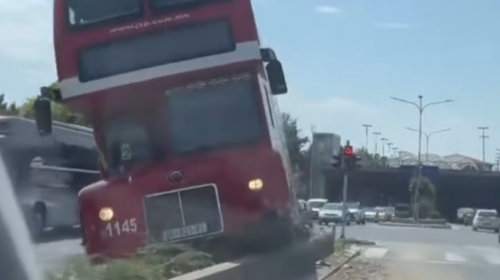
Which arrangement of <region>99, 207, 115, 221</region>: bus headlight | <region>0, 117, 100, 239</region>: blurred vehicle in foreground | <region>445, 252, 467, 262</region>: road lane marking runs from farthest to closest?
<region>445, 252, 467, 262</region>: road lane marking
<region>0, 117, 100, 239</region>: blurred vehicle in foreground
<region>99, 207, 115, 221</region>: bus headlight

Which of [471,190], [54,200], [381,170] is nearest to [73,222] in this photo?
[54,200]

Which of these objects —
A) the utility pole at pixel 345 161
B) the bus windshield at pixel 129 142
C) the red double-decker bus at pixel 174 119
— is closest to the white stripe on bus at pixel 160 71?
the red double-decker bus at pixel 174 119

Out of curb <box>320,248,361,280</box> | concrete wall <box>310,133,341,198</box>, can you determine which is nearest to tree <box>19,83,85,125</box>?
curb <box>320,248,361,280</box>

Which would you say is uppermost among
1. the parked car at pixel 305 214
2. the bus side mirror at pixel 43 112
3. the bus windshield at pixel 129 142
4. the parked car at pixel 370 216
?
the bus side mirror at pixel 43 112

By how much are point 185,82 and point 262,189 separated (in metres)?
1.84

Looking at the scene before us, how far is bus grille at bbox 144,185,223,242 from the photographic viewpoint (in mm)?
14547

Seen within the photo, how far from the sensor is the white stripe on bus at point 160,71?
13.9 m

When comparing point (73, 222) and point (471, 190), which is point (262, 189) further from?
point (471, 190)

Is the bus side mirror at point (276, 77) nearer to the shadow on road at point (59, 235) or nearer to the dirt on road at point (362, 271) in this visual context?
the dirt on road at point (362, 271)

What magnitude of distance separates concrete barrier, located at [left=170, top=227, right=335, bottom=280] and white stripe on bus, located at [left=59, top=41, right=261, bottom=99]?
106 inches

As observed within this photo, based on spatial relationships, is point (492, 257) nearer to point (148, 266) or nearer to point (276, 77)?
point (276, 77)

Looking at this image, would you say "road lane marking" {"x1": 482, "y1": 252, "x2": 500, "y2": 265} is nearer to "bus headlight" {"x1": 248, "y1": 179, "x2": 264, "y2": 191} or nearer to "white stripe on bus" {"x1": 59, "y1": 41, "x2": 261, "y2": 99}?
"bus headlight" {"x1": 248, "y1": 179, "x2": 264, "y2": 191}

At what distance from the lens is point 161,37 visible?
14.1 m

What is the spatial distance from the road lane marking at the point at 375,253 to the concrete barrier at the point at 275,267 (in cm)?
622
